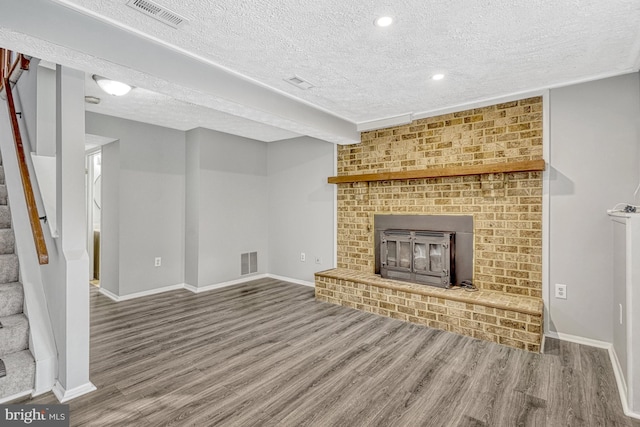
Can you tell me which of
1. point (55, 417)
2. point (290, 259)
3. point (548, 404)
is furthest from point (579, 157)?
point (55, 417)

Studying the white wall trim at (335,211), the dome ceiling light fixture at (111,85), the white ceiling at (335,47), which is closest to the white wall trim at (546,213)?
the white ceiling at (335,47)

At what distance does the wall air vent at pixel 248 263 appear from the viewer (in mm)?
5344

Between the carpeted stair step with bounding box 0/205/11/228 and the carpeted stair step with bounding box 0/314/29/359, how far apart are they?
93 cm

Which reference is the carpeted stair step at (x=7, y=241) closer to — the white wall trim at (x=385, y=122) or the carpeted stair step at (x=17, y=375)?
the carpeted stair step at (x=17, y=375)

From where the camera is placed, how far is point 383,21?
1953mm

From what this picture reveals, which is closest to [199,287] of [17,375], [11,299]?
[11,299]

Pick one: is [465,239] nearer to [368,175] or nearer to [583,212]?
[583,212]

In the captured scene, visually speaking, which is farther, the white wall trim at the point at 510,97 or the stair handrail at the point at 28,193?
the white wall trim at the point at 510,97

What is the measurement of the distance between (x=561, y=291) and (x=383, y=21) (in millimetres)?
2913

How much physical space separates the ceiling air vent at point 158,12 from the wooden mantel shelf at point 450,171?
2.77m

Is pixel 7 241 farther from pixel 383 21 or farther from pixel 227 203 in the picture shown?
pixel 383 21

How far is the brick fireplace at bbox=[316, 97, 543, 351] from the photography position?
315 cm

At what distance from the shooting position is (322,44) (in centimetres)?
224

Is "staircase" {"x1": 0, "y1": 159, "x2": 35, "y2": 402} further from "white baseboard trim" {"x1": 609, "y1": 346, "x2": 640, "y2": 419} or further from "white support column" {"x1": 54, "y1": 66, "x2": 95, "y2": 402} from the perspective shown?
"white baseboard trim" {"x1": 609, "y1": 346, "x2": 640, "y2": 419}
